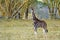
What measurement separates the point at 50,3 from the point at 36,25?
738cm

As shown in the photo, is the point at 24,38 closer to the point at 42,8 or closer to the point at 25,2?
the point at 25,2

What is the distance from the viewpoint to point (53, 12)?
12.9 meters

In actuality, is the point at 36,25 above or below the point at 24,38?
above

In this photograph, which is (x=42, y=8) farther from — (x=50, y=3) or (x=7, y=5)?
(x=7, y=5)

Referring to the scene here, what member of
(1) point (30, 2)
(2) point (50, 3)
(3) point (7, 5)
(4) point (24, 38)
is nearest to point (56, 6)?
(2) point (50, 3)

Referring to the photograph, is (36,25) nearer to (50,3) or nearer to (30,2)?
(30,2)

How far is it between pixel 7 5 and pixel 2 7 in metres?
0.34

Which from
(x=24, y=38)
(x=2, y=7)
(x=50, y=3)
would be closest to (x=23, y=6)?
(x=2, y=7)

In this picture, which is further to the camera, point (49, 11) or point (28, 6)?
point (49, 11)

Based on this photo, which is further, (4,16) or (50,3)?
(50,3)

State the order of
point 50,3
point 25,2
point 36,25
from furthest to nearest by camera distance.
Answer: point 50,3 → point 25,2 → point 36,25

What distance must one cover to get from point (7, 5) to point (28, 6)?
1.08 meters

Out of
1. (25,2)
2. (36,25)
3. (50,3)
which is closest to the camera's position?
(36,25)

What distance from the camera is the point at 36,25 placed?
537 centimetres
